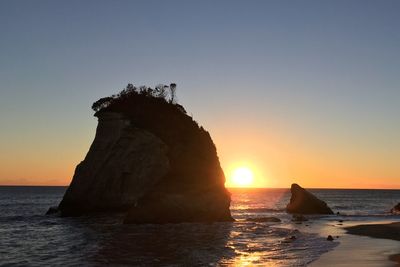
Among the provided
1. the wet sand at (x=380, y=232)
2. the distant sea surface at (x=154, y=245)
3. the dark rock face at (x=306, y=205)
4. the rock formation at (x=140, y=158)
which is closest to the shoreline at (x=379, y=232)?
the wet sand at (x=380, y=232)

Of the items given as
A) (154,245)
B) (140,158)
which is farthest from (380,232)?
(140,158)

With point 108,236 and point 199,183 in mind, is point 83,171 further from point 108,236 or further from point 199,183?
point 108,236

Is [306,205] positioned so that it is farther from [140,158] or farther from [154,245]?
[154,245]

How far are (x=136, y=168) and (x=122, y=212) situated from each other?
6464mm

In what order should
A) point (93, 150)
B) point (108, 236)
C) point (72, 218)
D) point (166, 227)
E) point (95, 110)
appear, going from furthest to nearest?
point (95, 110)
point (93, 150)
point (72, 218)
point (166, 227)
point (108, 236)

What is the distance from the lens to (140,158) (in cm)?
5866

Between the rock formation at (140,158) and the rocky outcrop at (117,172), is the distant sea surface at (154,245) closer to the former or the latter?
the rock formation at (140,158)

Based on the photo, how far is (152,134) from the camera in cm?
5812

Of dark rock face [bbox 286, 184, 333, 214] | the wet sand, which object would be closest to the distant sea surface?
the wet sand

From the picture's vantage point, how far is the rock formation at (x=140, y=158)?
54.7 m

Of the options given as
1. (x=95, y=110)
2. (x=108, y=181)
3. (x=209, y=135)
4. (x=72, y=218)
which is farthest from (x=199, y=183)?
(x=95, y=110)

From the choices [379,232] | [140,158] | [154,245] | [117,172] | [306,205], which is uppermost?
[140,158]

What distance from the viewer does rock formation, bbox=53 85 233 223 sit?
5472cm

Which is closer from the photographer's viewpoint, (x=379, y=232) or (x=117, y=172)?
(x=379, y=232)
